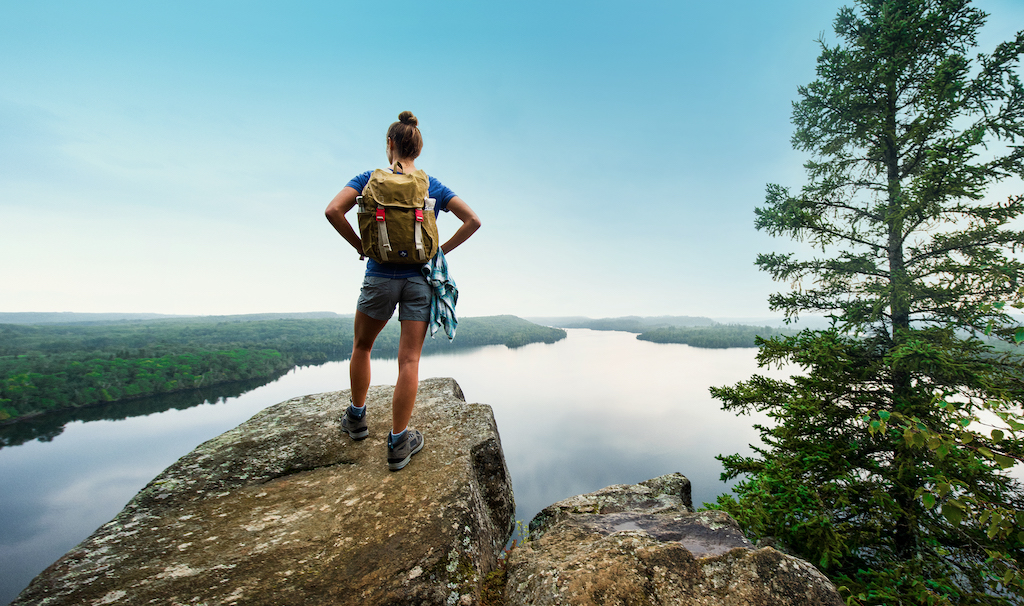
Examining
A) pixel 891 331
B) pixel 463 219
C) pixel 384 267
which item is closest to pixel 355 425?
pixel 384 267

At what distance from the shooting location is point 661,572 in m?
1.53

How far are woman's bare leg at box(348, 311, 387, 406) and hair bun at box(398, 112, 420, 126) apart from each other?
157cm

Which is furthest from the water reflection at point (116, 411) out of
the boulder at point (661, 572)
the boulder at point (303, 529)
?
the boulder at point (661, 572)

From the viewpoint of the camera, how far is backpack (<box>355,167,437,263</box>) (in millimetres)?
2314

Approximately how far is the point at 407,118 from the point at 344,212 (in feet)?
3.09

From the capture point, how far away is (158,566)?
165cm

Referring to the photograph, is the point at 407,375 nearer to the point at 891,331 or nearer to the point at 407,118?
the point at 407,118

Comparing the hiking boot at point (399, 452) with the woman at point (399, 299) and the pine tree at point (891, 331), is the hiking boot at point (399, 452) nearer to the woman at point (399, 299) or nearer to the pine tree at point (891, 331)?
the woman at point (399, 299)

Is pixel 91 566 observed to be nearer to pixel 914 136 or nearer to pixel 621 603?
pixel 621 603

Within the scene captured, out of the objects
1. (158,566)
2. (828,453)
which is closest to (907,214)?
(828,453)

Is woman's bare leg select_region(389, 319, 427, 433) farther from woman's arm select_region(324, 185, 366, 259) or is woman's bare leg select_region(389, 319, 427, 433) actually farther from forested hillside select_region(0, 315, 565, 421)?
forested hillside select_region(0, 315, 565, 421)

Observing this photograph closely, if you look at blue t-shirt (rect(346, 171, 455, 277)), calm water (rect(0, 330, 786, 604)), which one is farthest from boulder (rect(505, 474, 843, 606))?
calm water (rect(0, 330, 786, 604))

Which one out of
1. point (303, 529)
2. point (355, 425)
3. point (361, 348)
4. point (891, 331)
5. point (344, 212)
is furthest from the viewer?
point (891, 331)

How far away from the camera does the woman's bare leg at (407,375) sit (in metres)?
2.46
